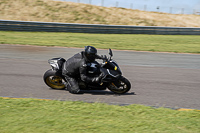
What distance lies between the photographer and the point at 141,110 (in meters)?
6.32

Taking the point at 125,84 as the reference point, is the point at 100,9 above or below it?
above

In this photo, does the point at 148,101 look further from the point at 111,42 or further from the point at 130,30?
the point at 130,30

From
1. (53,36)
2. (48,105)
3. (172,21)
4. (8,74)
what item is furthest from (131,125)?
(172,21)

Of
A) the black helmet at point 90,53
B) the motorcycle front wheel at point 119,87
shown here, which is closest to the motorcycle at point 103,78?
the motorcycle front wheel at point 119,87

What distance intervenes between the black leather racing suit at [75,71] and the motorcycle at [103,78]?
16 centimetres

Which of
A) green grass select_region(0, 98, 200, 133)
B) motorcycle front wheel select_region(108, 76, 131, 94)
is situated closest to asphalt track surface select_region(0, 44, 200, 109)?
motorcycle front wheel select_region(108, 76, 131, 94)

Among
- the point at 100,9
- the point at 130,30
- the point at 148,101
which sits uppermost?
the point at 100,9

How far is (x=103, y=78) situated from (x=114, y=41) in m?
13.0

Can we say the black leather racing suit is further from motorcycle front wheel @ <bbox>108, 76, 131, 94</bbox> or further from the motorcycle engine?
motorcycle front wheel @ <bbox>108, 76, 131, 94</bbox>

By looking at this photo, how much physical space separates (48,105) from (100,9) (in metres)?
31.3

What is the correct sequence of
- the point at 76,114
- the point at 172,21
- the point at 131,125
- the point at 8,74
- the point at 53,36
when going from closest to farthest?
the point at 131,125, the point at 76,114, the point at 8,74, the point at 53,36, the point at 172,21

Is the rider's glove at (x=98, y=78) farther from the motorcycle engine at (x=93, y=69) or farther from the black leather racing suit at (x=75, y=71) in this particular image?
the motorcycle engine at (x=93, y=69)

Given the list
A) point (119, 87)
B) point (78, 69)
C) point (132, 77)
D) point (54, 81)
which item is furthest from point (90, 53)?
point (132, 77)

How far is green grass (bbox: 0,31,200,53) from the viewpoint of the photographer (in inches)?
722
